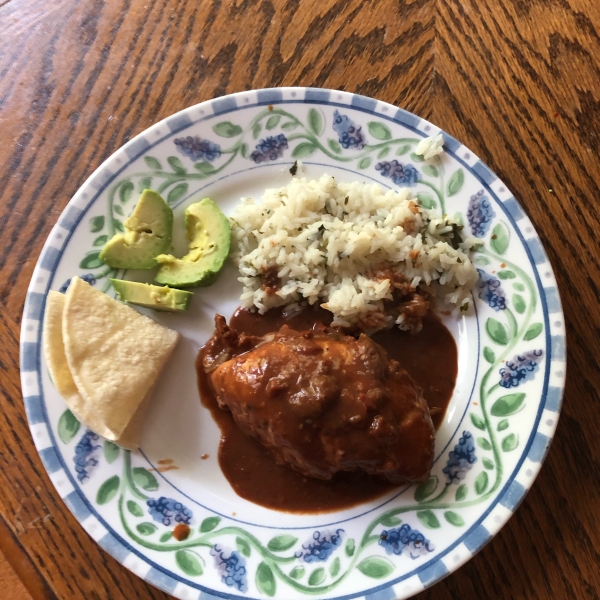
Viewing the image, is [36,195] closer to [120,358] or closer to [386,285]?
[120,358]

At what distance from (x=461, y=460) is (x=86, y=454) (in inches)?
76.2

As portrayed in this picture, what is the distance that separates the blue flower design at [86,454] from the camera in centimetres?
269

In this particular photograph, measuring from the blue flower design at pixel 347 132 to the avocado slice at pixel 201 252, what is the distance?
83 cm

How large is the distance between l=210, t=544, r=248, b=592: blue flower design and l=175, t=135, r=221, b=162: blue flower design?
2131 millimetres

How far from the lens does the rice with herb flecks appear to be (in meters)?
2.91

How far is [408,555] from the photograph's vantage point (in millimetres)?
2555

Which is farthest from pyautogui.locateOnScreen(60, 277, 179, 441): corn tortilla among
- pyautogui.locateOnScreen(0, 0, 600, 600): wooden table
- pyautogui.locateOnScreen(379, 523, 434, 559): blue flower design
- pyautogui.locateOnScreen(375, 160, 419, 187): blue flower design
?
pyautogui.locateOnScreen(375, 160, 419, 187): blue flower design

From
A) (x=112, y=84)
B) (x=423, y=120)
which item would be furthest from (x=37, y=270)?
(x=423, y=120)

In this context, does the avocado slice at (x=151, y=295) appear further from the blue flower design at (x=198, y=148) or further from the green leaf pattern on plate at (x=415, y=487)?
the blue flower design at (x=198, y=148)

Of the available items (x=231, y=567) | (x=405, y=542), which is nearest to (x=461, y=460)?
(x=405, y=542)

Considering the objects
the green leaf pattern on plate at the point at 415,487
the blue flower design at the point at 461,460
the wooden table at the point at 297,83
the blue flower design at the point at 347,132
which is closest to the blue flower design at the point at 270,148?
the green leaf pattern on plate at the point at 415,487

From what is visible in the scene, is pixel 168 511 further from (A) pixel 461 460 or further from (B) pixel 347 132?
(B) pixel 347 132

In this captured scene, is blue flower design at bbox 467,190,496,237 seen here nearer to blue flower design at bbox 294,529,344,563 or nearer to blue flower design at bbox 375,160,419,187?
blue flower design at bbox 375,160,419,187

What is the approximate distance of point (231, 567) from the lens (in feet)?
8.53
